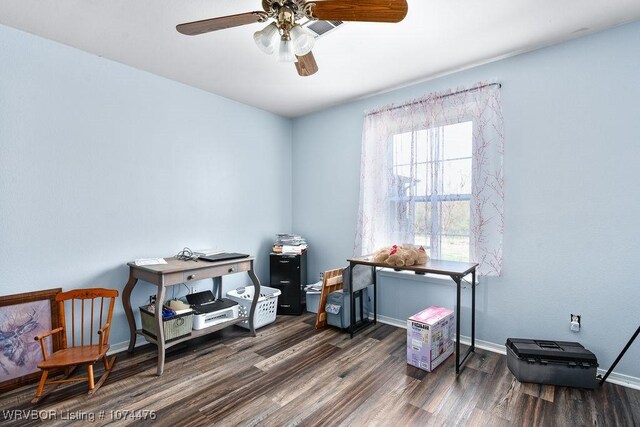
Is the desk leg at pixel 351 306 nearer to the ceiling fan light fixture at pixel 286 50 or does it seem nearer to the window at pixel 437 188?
the window at pixel 437 188

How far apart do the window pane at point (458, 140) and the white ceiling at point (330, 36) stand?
53cm

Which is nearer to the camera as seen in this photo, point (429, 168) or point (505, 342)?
point (505, 342)

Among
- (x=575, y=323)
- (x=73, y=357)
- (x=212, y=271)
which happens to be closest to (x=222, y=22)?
(x=212, y=271)

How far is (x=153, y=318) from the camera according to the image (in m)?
2.48

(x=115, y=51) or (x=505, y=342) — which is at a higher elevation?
(x=115, y=51)

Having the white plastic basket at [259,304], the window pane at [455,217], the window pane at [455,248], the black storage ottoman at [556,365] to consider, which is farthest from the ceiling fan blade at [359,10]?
the white plastic basket at [259,304]

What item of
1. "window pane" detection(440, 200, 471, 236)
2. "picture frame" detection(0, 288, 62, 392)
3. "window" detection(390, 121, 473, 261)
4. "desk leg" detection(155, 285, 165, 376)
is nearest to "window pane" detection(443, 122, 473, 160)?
"window" detection(390, 121, 473, 261)

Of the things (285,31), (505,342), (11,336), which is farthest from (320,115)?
(11,336)

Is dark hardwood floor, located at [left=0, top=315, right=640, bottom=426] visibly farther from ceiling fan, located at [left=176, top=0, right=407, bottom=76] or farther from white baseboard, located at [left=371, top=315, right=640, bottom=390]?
ceiling fan, located at [left=176, top=0, right=407, bottom=76]

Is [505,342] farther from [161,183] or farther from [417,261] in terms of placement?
[161,183]

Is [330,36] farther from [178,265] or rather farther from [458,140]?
[178,265]

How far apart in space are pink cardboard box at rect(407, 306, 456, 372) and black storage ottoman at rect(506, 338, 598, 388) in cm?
49

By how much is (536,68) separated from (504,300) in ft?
6.19

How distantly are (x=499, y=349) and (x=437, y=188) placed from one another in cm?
147
